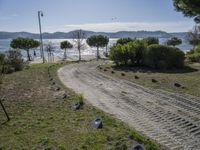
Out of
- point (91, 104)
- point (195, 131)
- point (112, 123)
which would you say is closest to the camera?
point (195, 131)

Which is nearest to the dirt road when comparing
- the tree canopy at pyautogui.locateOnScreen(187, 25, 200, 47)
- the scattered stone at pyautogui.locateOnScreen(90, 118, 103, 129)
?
the scattered stone at pyautogui.locateOnScreen(90, 118, 103, 129)

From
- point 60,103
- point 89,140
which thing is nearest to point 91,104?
point 60,103

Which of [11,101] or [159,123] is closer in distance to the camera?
[159,123]

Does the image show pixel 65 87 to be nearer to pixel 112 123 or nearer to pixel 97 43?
pixel 112 123

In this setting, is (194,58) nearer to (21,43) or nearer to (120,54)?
(120,54)

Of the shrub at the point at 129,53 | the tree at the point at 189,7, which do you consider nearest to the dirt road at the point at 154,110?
the tree at the point at 189,7

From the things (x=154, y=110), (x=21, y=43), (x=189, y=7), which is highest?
(x=189, y=7)

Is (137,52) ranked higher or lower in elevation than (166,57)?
higher

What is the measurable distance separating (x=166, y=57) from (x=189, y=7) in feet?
36.5

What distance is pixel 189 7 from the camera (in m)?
14.9

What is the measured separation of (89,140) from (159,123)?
251 centimetres

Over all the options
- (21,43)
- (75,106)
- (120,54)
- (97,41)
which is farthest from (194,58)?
(21,43)

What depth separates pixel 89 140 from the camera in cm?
732

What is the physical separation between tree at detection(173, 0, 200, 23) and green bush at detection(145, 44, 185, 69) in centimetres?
878
